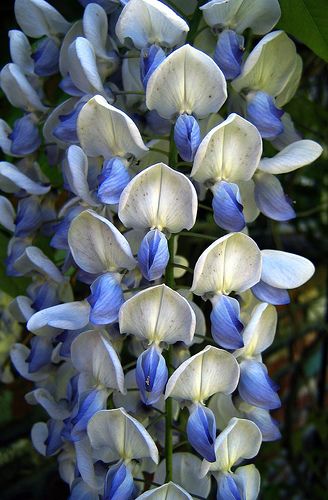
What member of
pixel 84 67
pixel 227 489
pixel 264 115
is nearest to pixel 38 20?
pixel 84 67

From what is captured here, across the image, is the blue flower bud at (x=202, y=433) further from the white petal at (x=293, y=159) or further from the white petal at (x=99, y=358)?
the white petal at (x=293, y=159)

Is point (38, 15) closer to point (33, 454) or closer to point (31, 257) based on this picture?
point (31, 257)

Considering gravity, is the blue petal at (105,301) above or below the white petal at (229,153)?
below

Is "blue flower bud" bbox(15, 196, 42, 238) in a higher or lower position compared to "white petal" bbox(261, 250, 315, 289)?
lower

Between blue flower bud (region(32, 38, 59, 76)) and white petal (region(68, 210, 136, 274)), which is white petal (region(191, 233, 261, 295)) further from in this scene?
blue flower bud (region(32, 38, 59, 76))

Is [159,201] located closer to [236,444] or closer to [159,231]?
[159,231]

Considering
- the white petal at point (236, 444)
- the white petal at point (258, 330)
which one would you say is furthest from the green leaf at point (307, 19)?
the white petal at point (236, 444)

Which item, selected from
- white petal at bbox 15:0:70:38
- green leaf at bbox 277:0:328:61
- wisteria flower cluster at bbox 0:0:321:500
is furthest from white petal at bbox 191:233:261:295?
white petal at bbox 15:0:70:38
